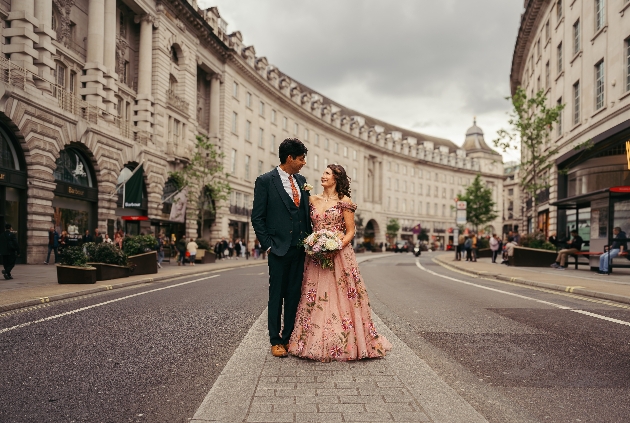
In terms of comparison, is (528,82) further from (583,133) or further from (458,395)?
(458,395)

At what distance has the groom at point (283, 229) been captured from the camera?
197 inches

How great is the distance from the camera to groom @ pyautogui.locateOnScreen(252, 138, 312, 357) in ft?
16.4

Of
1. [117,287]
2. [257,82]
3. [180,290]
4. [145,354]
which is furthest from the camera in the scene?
[257,82]

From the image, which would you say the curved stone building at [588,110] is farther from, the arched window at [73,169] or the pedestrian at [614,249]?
the arched window at [73,169]

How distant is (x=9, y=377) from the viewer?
4.40 meters

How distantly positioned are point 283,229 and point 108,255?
12.7 m

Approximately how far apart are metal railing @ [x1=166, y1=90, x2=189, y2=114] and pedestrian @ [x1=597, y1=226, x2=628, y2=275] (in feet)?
90.0

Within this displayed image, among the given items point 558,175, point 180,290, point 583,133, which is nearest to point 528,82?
point 558,175

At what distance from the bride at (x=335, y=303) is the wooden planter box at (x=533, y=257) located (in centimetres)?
2133

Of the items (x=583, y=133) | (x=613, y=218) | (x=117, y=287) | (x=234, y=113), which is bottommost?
(x=117, y=287)

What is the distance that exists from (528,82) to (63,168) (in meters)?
35.5

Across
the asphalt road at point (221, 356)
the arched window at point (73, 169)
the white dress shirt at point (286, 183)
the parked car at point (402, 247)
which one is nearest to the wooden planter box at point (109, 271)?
the asphalt road at point (221, 356)

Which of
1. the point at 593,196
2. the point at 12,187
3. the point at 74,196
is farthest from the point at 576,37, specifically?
the point at 12,187

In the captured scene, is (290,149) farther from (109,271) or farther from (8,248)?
(8,248)
